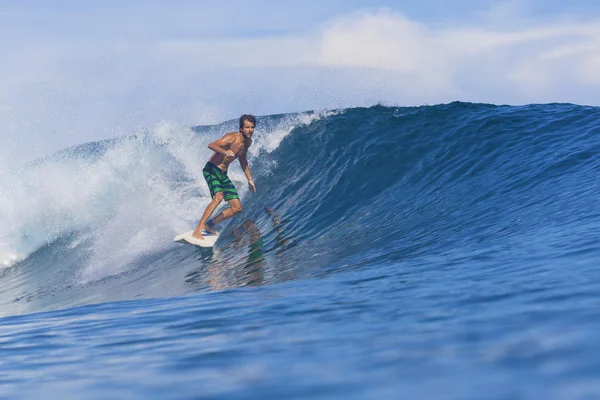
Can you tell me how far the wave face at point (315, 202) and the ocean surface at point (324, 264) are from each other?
0.17 ft

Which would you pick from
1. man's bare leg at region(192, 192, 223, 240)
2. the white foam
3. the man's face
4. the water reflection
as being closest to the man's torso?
the man's face

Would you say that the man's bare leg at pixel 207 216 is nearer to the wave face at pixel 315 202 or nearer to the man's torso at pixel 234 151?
the wave face at pixel 315 202

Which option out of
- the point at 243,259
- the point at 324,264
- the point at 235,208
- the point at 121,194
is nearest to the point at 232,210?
the point at 235,208

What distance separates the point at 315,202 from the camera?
1079cm

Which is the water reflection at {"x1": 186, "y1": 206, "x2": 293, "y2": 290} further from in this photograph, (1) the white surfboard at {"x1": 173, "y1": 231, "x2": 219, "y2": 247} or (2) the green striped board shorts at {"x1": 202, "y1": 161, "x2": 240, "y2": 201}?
(2) the green striped board shorts at {"x1": 202, "y1": 161, "x2": 240, "y2": 201}

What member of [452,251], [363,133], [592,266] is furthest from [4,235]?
[592,266]

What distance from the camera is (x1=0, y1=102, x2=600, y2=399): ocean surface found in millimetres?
2492

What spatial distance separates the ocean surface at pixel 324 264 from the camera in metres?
2.49

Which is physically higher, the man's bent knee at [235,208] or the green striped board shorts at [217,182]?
the green striped board shorts at [217,182]

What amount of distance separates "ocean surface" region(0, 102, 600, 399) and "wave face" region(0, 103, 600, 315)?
2.0 inches

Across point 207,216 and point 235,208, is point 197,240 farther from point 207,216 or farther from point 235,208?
point 235,208

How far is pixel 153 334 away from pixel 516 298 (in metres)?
2.05

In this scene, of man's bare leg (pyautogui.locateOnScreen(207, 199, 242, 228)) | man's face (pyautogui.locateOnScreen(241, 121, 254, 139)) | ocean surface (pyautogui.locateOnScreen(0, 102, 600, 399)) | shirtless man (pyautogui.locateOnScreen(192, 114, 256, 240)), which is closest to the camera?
ocean surface (pyautogui.locateOnScreen(0, 102, 600, 399))

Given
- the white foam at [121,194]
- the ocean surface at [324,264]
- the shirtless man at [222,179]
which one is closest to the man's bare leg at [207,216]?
the shirtless man at [222,179]
